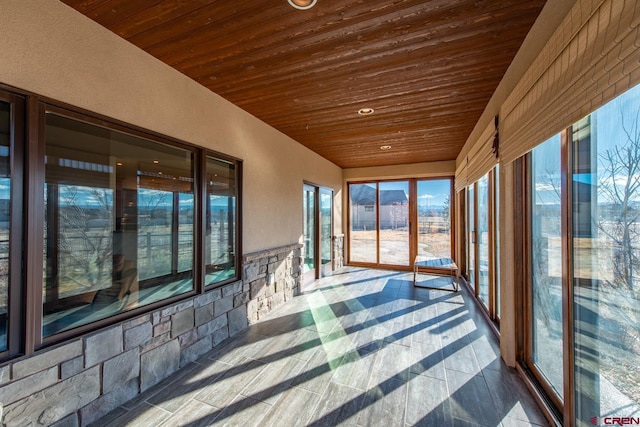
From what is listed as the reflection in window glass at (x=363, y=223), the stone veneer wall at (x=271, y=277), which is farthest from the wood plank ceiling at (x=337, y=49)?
the reflection in window glass at (x=363, y=223)

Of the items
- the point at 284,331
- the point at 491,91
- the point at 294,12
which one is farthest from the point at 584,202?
the point at 284,331

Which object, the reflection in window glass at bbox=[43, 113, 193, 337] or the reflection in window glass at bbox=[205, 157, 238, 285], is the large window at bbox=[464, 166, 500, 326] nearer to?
the reflection in window glass at bbox=[205, 157, 238, 285]

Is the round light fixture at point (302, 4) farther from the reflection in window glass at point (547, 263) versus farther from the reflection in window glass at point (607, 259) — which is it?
the reflection in window glass at point (547, 263)

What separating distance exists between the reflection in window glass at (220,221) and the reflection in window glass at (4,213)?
1365mm

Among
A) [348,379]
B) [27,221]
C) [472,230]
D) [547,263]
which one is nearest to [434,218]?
[472,230]

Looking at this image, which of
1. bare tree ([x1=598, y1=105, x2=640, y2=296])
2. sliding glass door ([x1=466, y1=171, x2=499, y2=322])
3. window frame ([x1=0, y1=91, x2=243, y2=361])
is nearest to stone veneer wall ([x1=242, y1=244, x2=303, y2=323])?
window frame ([x1=0, y1=91, x2=243, y2=361])

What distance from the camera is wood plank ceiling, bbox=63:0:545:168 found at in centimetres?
161

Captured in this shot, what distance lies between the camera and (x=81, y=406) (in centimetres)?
164

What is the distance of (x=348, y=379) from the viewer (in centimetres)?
216

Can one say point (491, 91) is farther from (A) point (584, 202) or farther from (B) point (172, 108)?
(B) point (172, 108)

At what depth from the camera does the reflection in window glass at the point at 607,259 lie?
3.63 ft

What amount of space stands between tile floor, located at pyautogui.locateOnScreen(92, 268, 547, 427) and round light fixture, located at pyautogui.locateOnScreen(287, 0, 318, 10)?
260 centimetres

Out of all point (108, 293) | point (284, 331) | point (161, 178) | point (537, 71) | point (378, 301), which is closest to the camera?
point (537, 71)

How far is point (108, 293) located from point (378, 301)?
10.8ft
